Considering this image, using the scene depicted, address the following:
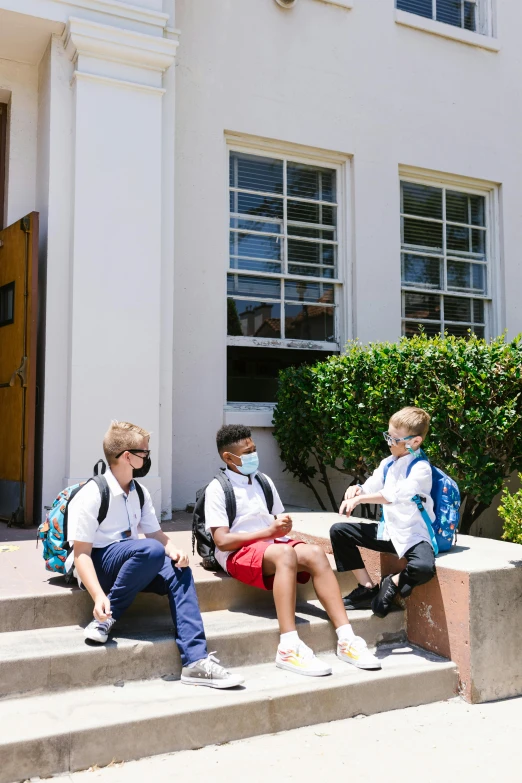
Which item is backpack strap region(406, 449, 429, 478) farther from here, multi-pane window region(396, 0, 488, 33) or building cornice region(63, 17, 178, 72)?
multi-pane window region(396, 0, 488, 33)

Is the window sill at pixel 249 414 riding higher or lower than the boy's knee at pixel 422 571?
higher

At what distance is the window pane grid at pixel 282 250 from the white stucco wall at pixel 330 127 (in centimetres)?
26

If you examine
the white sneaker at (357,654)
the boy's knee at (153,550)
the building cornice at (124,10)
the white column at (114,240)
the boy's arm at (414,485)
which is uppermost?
the building cornice at (124,10)

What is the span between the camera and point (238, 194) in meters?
7.56

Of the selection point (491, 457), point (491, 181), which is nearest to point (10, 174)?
point (491, 457)

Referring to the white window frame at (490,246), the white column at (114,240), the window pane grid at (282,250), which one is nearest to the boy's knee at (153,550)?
the white column at (114,240)

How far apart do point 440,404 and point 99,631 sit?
134 inches

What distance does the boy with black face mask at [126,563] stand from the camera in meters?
3.55

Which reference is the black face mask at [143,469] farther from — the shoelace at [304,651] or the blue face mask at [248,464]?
the shoelace at [304,651]

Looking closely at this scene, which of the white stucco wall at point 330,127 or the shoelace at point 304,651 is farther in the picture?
the white stucco wall at point 330,127

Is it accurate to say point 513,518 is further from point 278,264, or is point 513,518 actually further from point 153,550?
point 278,264

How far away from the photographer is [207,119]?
7.30 m

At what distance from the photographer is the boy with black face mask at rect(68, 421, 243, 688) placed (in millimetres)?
3547


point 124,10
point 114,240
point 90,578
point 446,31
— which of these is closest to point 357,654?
point 90,578
